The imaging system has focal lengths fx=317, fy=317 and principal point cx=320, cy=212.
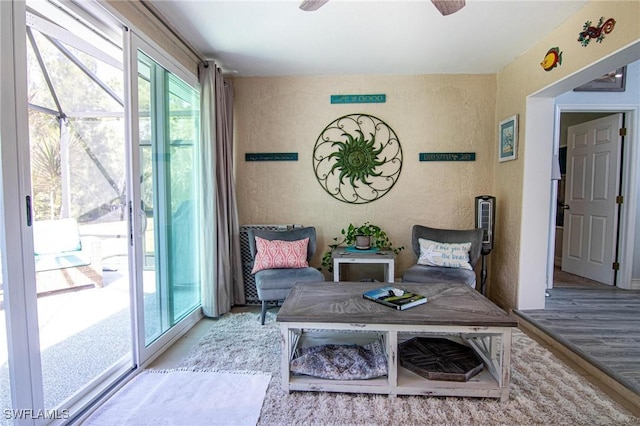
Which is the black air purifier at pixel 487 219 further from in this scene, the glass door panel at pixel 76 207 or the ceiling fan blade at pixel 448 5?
the glass door panel at pixel 76 207

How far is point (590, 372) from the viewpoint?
Answer: 2057mm

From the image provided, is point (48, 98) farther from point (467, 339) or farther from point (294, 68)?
point (467, 339)

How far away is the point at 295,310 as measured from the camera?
186cm

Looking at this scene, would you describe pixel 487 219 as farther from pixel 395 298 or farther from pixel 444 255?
pixel 395 298

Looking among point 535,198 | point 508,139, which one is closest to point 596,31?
point 508,139

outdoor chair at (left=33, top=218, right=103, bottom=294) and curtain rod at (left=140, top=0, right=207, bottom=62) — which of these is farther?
outdoor chair at (left=33, top=218, right=103, bottom=294)

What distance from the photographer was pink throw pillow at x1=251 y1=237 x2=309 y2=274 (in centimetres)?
301

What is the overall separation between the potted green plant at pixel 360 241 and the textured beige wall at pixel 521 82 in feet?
3.53

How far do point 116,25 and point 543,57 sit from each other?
3.24 metres

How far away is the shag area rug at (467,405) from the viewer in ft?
5.32

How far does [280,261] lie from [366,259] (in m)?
0.82

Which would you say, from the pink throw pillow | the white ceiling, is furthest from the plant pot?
the white ceiling

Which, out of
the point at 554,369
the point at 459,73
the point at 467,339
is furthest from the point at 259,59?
the point at 554,369

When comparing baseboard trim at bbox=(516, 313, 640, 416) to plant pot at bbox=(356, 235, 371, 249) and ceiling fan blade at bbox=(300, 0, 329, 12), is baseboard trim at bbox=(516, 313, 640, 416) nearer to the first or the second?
plant pot at bbox=(356, 235, 371, 249)
